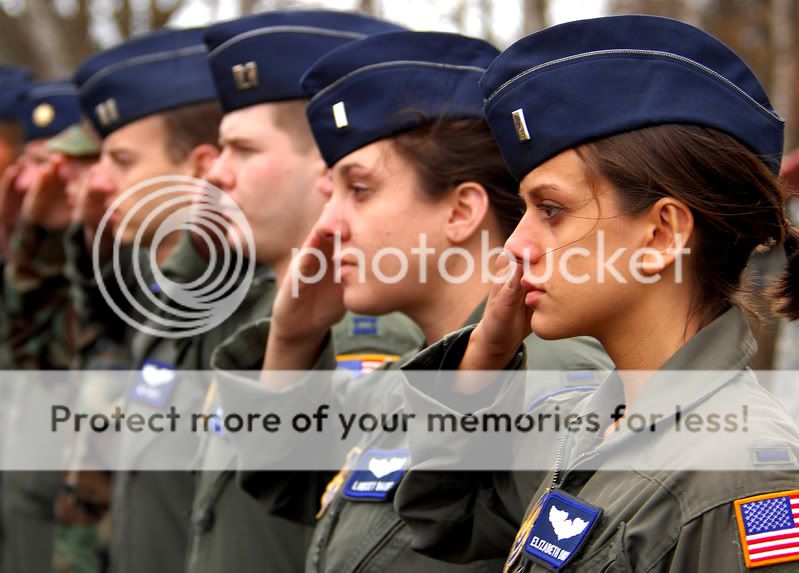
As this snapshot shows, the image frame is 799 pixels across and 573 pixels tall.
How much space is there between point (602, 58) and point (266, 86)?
195 centimetres

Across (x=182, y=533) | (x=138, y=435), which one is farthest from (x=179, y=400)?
(x=182, y=533)

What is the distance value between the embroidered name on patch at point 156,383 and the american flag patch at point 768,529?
2.75m

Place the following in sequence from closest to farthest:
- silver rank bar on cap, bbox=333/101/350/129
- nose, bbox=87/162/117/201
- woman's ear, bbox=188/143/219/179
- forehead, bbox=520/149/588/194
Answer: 1. forehead, bbox=520/149/588/194
2. silver rank bar on cap, bbox=333/101/350/129
3. woman's ear, bbox=188/143/219/179
4. nose, bbox=87/162/117/201

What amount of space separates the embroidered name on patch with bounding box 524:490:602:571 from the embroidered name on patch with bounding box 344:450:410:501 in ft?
2.25

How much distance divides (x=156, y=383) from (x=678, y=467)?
2.69 meters

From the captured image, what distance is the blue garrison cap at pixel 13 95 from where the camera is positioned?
22.9ft

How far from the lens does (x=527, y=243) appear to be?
2197mm

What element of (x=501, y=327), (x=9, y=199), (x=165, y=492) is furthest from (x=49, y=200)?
(x=501, y=327)

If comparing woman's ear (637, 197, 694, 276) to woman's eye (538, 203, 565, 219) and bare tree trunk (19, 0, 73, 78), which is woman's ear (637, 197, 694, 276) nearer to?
woman's eye (538, 203, 565, 219)

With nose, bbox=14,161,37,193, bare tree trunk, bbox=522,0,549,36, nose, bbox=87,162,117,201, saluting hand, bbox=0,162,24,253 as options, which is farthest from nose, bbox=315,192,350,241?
bare tree trunk, bbox=522,0,549,36

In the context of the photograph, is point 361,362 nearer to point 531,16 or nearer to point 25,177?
point 25,177

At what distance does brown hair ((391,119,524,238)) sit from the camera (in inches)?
117

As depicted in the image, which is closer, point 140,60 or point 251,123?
point 251,123

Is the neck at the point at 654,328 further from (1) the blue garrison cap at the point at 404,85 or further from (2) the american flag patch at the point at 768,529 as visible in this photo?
(1) the blue garrison cap at the point at 404,85
